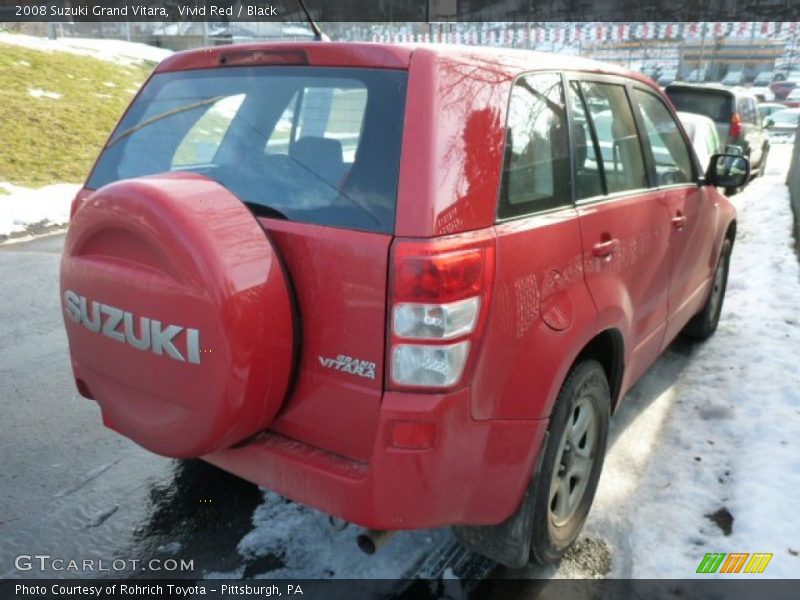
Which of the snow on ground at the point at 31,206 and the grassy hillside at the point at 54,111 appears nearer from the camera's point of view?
the snow on ground at the point at 31,206

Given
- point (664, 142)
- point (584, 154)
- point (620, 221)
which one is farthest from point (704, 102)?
point (584, 154)

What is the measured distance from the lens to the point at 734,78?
45.1 m

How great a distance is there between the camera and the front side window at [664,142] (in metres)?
3.33

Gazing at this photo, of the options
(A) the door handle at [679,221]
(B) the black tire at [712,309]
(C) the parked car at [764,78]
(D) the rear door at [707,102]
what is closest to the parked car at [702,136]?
(D) the rear door at [707,102]

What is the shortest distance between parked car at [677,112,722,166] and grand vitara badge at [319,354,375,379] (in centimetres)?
828

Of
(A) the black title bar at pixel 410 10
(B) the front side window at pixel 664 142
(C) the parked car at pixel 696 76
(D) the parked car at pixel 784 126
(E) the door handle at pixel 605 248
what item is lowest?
(D) the parked car at pixel 784 126

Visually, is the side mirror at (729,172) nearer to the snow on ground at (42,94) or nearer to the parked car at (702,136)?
the parked car at (702,136)

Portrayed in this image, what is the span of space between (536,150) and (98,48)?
25953 millimetres

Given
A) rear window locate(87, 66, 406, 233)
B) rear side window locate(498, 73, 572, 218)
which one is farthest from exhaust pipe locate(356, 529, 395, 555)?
rear side window locate(498, 73, 572, 218)

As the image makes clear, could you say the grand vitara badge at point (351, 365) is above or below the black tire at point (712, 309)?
above

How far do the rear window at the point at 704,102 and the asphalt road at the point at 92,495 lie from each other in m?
11.6

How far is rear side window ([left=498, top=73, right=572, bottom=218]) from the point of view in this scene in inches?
82.9

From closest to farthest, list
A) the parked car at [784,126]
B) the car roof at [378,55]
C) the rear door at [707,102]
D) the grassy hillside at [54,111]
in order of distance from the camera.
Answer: the car roof at [378,55]
the grassy hillside at [54,111]
the rear door at [707,102]
the parked car at [784,126]

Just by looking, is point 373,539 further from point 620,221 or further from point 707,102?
point 707,102
